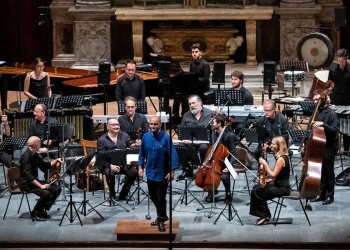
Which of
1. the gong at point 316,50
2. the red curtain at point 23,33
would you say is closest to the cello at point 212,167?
the gong at point 316,50

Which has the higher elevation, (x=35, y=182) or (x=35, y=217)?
(x=35, y=182)

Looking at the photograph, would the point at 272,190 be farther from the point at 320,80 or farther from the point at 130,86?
the point at 130,86

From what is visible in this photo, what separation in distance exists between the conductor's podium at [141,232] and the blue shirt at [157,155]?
0.58 m

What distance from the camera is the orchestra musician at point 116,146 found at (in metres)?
12.9

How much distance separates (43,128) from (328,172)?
13.2 feet

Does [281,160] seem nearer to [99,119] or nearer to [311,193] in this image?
[311,193]

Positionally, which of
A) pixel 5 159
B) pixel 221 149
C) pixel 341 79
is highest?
pixel 341 79

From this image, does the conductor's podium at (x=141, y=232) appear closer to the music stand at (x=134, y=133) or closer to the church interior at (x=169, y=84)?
the church interior at (x=169, y=84)

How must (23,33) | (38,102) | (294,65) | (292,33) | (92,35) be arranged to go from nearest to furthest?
(38,102) < (294,65) < (292,33) < (92,35) < (23,33)

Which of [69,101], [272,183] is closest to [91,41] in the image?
[69,101]

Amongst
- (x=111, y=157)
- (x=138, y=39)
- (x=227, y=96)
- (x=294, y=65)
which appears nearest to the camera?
(x=111, y=157)

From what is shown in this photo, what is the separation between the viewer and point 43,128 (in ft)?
45.0

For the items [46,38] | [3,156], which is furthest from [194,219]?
[46,38]

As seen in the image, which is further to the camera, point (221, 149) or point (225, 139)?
point (225, 139)
